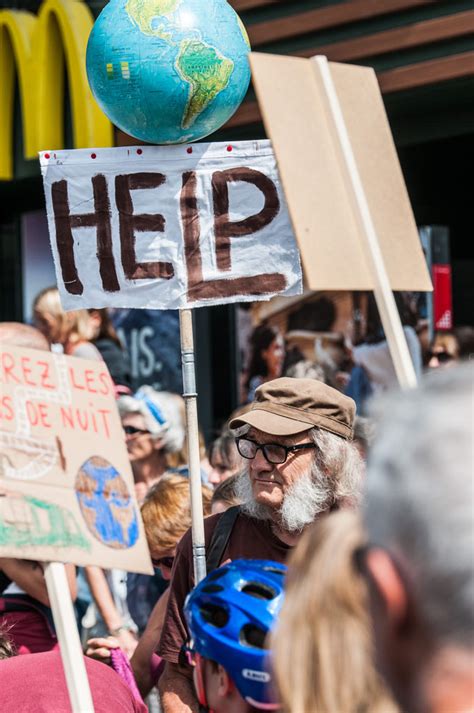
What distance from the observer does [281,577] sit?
82.7 inches

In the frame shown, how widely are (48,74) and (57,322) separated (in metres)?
3.20

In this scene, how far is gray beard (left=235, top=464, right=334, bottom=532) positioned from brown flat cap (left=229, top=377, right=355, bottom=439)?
4.9 inches

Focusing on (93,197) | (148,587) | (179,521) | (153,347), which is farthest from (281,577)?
(153,347)

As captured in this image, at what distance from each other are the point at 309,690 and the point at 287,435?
1.95 meters

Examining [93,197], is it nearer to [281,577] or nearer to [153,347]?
[281,577]

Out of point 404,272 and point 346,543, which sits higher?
point 404,272

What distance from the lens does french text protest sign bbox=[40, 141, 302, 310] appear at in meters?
3.40

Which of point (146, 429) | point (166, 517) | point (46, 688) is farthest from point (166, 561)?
point (146, 429)

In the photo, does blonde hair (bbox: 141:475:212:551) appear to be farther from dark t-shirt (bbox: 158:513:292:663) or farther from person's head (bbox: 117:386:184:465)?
person's head (bbox: 117:386:184:465)

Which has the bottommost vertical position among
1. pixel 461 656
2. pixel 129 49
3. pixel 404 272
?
pixel 461 656

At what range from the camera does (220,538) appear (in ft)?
10.6

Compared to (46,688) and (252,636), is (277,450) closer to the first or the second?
(46,688)

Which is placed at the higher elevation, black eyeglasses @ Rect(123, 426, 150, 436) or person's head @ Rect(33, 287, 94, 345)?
person's head @ Rect(33, 287, 94, 345)

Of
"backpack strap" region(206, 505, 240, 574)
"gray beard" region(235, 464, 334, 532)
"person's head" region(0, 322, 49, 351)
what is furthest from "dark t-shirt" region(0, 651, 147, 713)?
"person's head" region(0, 322, 49, 351)
